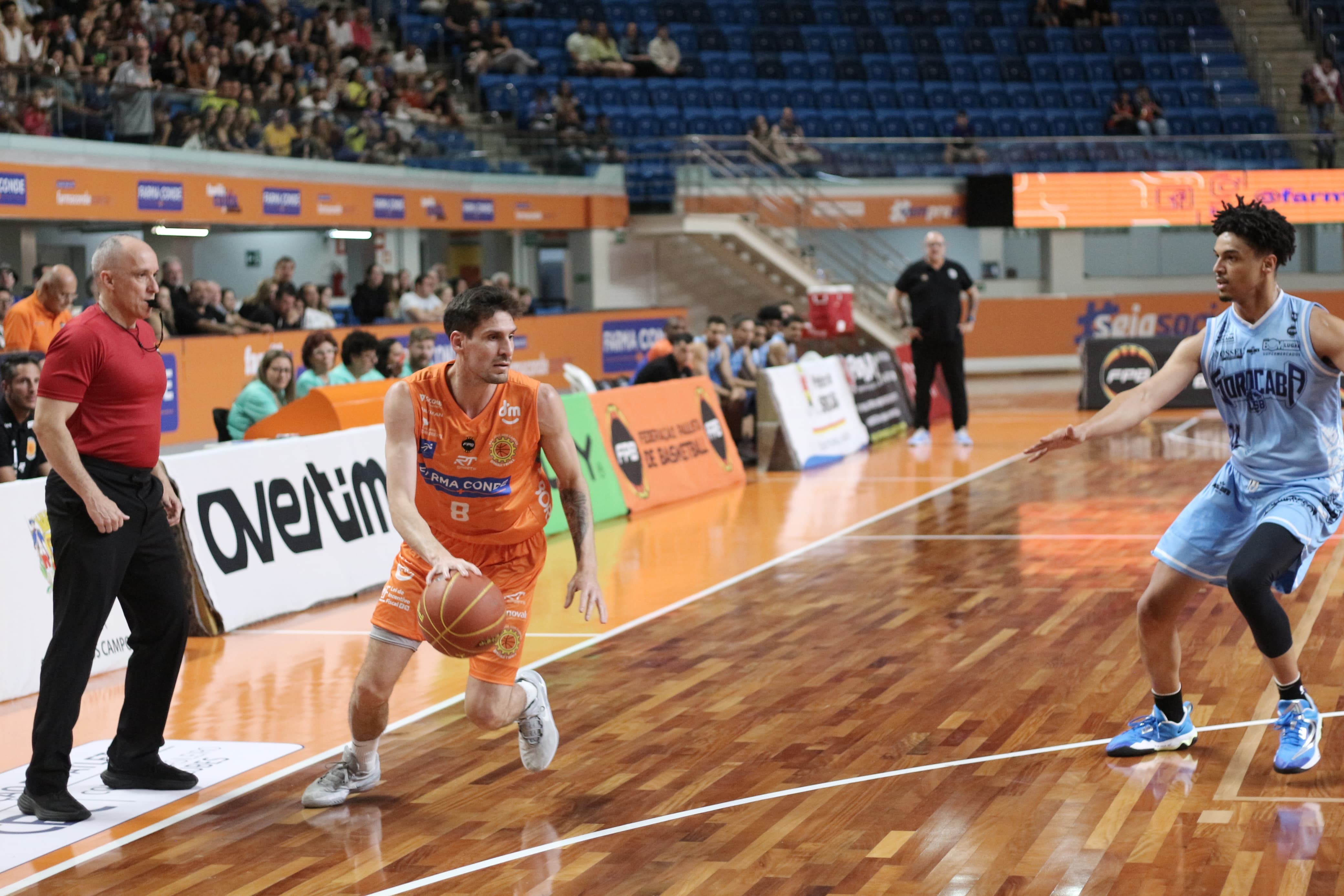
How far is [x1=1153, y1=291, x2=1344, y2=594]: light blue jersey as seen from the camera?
517 cm

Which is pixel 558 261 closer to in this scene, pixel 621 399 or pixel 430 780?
pixel 621 399

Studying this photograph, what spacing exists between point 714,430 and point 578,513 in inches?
354

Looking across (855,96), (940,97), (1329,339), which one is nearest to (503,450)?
(1329,339)

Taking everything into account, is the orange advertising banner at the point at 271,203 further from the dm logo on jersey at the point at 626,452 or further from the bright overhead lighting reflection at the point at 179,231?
the dm logo on jersey at the point at 626,452

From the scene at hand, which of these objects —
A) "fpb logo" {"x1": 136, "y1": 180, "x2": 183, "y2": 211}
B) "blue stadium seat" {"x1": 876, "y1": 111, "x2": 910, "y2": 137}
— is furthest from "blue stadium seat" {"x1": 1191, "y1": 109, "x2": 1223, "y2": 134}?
"fpb logo" {"x1": 136, "y1": 180, "x2": 183, "y2": 211}

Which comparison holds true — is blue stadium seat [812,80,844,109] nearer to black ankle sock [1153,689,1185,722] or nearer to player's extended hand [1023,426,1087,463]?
black ankle sock [1153,689,1185,722]

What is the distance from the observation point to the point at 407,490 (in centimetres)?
490

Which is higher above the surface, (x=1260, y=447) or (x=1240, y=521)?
(x=1260, y=447)

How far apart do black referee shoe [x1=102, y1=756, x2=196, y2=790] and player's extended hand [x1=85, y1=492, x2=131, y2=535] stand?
0.93 metres

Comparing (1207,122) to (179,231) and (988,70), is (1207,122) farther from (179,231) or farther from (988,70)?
(179,231)

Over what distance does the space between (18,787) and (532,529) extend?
82.6 inches

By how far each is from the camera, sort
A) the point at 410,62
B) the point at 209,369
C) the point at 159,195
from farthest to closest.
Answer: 1. the point at 410,62
2. the point at 159,195
3. the point at 209,369

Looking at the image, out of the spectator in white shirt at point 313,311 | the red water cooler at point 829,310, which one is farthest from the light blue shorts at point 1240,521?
the red water cooler at point 829,310

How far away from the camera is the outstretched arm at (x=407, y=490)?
4773 mm
